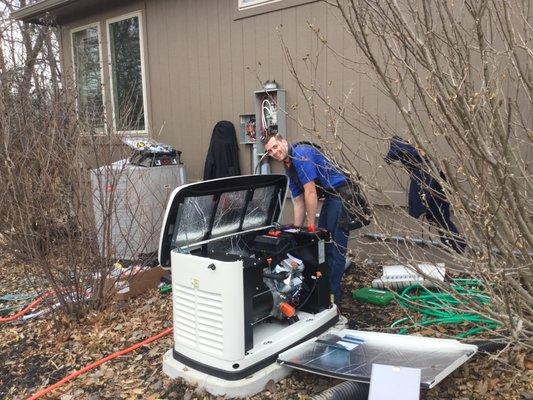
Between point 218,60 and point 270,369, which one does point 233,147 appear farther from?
point 270,369

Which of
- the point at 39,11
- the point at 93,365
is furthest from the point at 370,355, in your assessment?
the point at 39,11

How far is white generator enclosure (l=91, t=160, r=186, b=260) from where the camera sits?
4586 millimetres

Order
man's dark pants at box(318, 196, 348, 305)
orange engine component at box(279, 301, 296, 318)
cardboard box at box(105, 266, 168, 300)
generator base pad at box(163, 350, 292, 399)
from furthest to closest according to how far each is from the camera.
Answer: cardboard box at box(105, 266, 168, 300) → man's dark pants at box(318, 196, 348, 305) → orange engine component at box(279, 301, 296, 318) → generator base pad at box(163, 350, 292, 399)

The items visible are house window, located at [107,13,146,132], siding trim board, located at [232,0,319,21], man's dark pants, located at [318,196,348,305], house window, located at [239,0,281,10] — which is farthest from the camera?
house window, located at [107,13,146,132]

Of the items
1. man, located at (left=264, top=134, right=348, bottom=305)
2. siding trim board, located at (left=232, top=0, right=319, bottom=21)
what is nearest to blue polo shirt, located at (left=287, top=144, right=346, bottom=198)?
man, located at (left=264, top=134, right=348, bottom=305)

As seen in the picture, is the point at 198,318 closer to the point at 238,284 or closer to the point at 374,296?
the point at 238,284

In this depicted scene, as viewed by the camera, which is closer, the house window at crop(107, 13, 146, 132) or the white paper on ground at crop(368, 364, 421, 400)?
the white paper on ground at crop(368, 364, 421, 400)

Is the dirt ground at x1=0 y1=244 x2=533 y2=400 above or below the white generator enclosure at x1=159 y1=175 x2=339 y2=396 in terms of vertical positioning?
below

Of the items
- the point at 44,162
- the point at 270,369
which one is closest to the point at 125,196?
the point at 44,162

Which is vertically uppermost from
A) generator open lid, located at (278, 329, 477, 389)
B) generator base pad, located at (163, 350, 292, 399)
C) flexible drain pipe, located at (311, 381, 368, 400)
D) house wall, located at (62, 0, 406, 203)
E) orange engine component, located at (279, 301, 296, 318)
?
house wall, located at (62, 0, 406, 203)

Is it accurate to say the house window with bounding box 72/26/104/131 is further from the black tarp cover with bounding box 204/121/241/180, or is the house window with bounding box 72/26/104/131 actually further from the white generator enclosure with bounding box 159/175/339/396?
the white generator enclosure with bounding box 159/175/339/396

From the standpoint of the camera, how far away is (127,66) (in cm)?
889

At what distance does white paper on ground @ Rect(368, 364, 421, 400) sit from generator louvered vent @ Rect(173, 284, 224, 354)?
3.14 feet

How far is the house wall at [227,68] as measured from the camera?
577 centimetres
